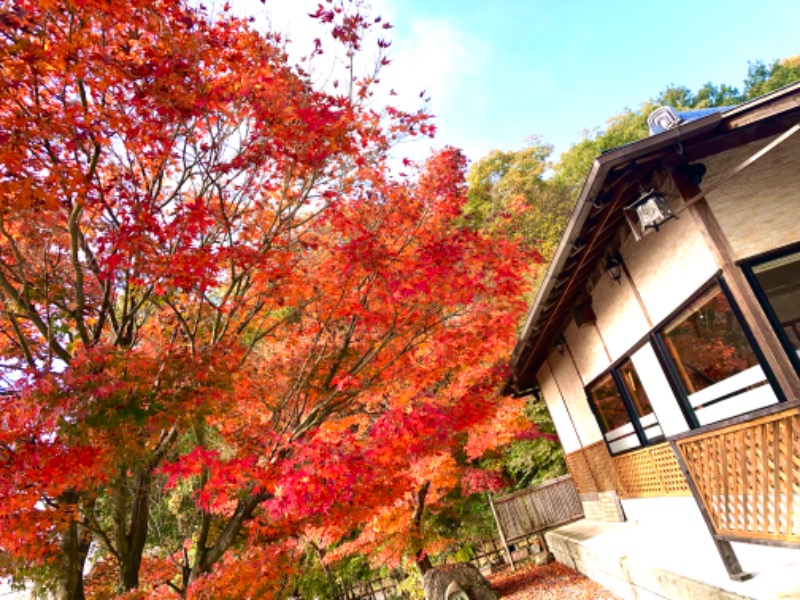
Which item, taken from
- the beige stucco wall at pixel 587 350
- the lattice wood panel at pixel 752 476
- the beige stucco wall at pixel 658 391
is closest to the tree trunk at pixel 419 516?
the beige stucco wall at pixel 587 350

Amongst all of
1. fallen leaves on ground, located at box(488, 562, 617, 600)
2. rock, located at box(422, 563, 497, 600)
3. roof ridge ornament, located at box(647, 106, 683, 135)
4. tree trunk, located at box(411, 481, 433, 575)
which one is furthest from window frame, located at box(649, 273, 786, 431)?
tree trunk, located at box(411, 481, 433, 575)

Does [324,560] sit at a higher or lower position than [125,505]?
lower

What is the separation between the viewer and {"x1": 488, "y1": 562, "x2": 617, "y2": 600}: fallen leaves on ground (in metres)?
8.78

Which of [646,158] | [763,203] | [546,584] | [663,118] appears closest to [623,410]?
[546,584]

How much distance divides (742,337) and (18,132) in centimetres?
691

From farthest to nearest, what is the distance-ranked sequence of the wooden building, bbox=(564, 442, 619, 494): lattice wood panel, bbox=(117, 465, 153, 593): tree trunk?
bbox=(564, 442, 619, 494): lattice wood panel < bbox=(117, 465, 153, 593): tree trunk < the wooden building

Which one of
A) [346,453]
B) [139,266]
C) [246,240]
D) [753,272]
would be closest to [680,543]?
[753,272]

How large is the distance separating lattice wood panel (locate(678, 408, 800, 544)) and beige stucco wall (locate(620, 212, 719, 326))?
1.68 m

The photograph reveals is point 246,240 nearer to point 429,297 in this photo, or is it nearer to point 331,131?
point 331,131

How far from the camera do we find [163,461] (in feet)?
18.8

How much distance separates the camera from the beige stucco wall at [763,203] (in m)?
4.73

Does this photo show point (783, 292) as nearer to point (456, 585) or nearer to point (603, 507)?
A: point (603, 507)

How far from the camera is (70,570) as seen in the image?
16.1ft

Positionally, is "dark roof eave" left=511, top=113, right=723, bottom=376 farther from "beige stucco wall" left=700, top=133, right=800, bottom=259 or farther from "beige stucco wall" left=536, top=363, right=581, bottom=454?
"beige stucco wall" left=536, top=363, right=581, bottom=454
